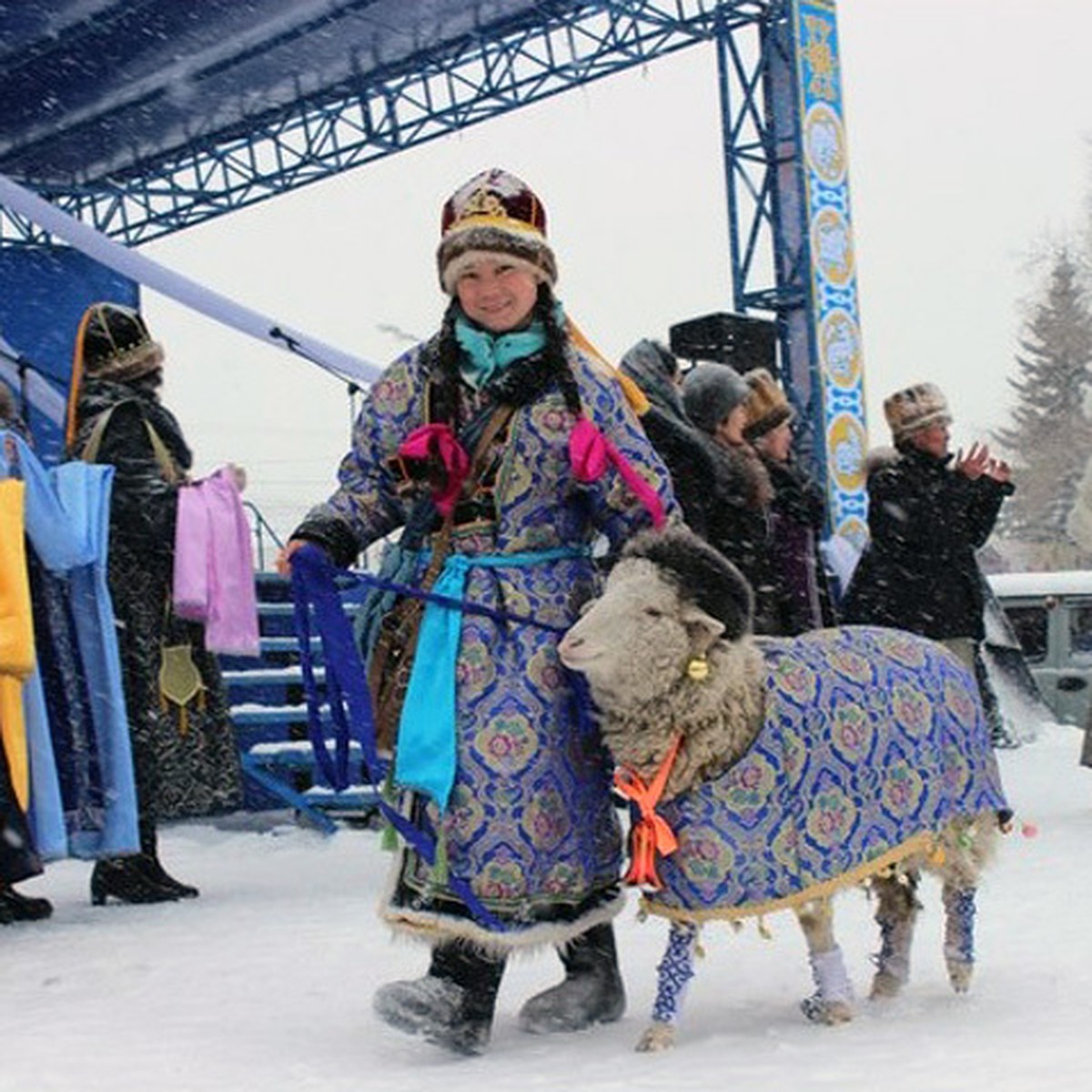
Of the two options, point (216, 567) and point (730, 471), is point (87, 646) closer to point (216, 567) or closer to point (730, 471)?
point (216, 567)

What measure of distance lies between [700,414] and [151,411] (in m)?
1.66

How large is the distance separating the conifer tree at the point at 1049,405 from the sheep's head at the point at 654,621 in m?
44.2

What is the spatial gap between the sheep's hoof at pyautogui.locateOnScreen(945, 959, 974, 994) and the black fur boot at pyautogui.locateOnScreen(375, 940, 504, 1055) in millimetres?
903

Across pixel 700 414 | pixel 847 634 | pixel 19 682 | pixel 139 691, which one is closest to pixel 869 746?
pixel 847 634

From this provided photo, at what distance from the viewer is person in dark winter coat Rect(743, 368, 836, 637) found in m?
5.31

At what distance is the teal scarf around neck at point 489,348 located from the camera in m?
3.36

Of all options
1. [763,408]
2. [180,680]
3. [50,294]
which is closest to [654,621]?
[763,408]

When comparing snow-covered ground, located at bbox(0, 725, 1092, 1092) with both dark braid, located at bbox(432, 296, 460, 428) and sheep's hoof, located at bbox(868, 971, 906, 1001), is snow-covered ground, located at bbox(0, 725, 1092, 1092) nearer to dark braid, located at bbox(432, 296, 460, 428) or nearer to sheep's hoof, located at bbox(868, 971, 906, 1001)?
sheep's hoof, located at bbox(868, 971, 906, 1001)

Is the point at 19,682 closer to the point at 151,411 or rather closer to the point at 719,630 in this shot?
the point at 151,411

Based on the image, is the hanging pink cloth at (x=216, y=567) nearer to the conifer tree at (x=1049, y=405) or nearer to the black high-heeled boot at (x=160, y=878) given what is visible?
the black high-heeled boot at (x=160, y=878)

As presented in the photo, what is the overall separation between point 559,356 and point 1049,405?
48158mm

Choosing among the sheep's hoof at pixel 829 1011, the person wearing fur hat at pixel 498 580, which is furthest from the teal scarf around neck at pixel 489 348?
the sheep's hoof at pixel 829 1011

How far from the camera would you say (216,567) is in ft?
17.3

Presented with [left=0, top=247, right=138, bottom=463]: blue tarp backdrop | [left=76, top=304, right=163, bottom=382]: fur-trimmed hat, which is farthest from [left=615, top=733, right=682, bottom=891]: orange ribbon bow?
[left=0, top=247, right=138, bottom=463]: blue tarp backdrop
